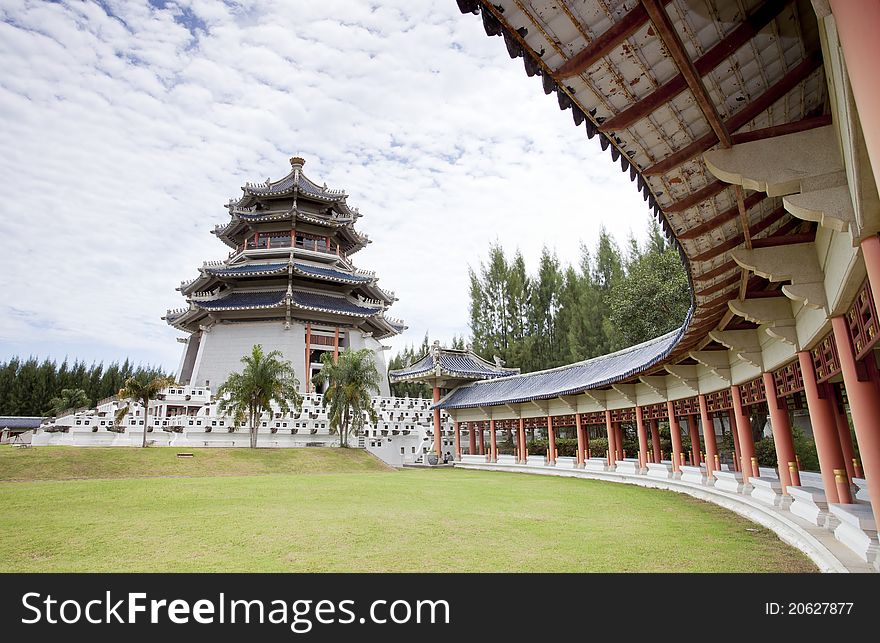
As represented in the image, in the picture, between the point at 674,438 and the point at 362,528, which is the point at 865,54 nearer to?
the point at 362,528

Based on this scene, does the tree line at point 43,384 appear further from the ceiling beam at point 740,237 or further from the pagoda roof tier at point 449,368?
the ceiling beam at point 740,237

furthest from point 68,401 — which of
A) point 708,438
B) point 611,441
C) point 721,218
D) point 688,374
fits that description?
point 721,218

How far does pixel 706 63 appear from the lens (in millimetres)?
4273

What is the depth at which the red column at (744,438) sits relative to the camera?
1363 centimetres

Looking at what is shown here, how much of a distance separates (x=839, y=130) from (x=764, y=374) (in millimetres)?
9242

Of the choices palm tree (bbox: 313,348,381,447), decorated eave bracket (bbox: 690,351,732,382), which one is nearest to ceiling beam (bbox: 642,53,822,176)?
decorated eave bracket (bbox: 690,351,732,382)

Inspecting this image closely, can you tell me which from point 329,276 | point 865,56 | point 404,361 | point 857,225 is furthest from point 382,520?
point 404,361

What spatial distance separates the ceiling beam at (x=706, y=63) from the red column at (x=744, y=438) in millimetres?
12003

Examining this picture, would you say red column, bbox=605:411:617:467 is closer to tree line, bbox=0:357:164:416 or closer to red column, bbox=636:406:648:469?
red column, bbox=636:406:648:469

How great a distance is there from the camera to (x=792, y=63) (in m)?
4.52

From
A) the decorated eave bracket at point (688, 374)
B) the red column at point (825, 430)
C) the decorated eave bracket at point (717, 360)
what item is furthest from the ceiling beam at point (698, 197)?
the decorated eave bracket at point (688, 374)

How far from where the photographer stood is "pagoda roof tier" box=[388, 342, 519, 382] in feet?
110

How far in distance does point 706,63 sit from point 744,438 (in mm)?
12399
